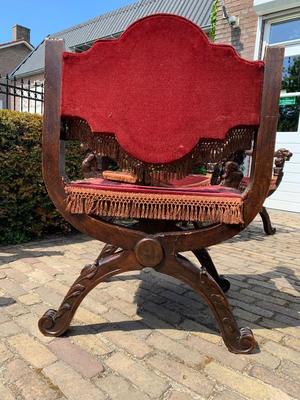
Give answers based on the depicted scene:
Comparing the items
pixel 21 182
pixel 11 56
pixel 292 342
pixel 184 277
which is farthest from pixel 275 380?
pixel 11 56

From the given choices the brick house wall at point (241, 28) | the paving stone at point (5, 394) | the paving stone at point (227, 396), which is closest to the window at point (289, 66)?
the brick house wall at point (241, 28)

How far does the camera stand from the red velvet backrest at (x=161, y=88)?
1.42 metres

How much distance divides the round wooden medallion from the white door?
510 centimetres

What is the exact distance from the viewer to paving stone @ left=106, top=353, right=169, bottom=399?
1.36 m

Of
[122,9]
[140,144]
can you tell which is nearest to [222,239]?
[140,144]

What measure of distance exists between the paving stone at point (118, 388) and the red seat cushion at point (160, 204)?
2.17ft

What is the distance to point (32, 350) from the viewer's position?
1.58 meters

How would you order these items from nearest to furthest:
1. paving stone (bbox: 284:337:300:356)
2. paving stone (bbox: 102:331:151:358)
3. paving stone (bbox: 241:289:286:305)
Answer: paving stone (bbox: 102:331:151:358)
paving stone (bbox: 284:337:300:356)
paving stone (bbox: 241:289:286:305)

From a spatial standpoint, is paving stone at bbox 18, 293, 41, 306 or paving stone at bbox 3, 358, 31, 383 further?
paving stone at bbox 18, 293, 41, 306

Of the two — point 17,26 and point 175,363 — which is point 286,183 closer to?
point 175,363

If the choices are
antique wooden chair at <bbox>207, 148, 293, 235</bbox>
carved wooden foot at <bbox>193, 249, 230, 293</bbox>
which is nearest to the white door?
antique wooden chair at <bbox>207, 148, 293, 235</bbox>

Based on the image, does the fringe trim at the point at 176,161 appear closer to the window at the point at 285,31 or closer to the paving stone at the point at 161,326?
the paving stone at the point at 161,326

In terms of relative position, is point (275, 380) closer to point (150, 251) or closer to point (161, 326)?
point (161, 326)

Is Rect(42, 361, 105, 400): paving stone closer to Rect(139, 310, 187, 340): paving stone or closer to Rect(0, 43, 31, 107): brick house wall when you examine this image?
Rect(139, 310, 187, 340): paving stone
